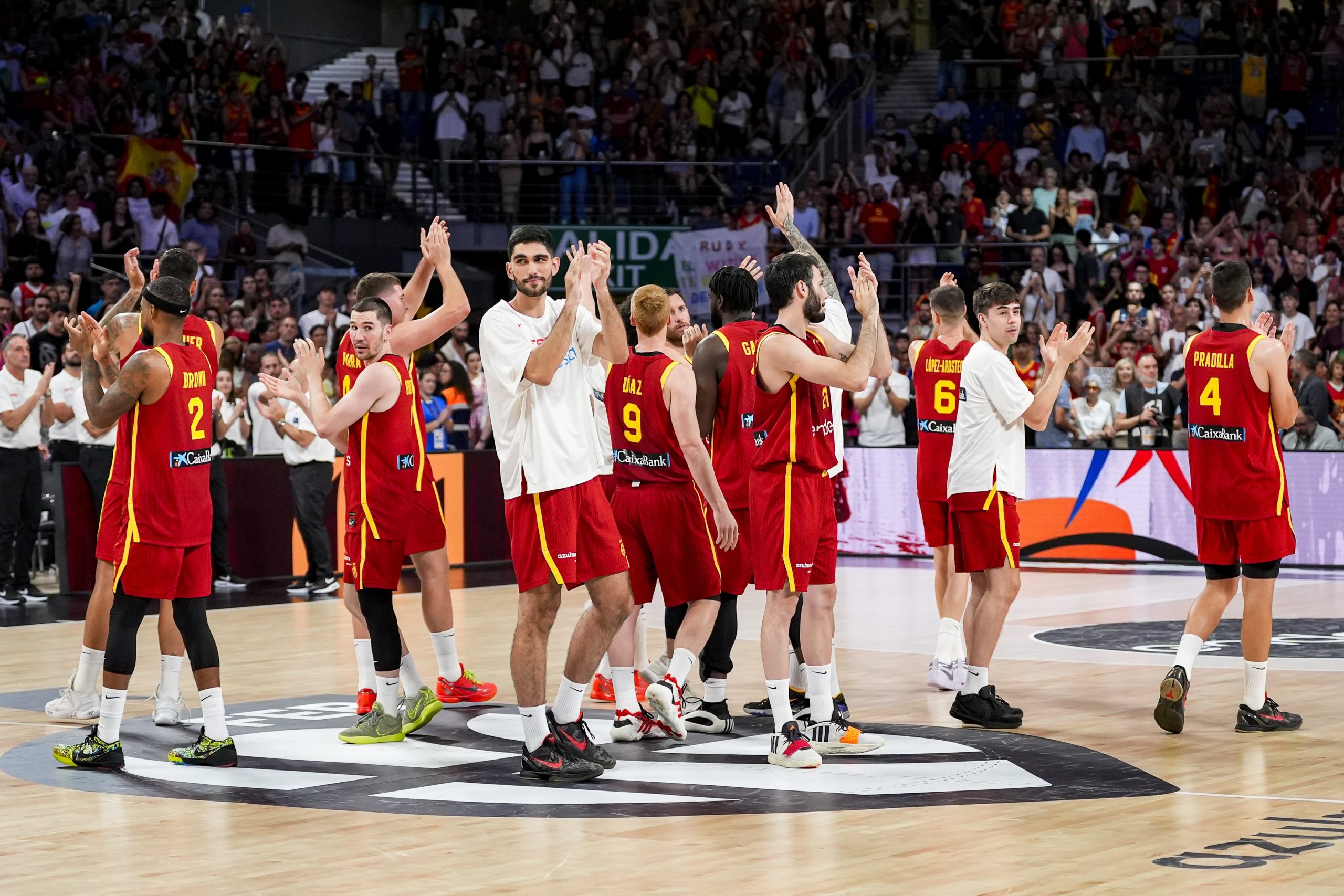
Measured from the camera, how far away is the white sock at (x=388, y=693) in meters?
8.20

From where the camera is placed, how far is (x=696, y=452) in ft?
25.6

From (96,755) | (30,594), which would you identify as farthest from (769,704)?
(30,594)

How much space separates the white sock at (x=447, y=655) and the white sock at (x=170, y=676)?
1.27 metres

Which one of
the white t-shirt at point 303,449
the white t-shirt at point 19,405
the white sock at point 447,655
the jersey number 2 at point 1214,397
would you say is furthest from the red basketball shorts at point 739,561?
the white t-shirt at point 19,405

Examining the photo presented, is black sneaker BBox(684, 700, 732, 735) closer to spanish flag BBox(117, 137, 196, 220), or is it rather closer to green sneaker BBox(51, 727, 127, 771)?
green sneaker BBox(51, 727, 127, 771)

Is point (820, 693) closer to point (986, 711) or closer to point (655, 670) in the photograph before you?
point (986, 711)

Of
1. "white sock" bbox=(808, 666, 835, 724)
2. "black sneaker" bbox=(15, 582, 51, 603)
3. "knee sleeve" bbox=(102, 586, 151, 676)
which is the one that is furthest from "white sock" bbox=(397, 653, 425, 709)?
"black sneaker" bbox=(15, 582, 51, 603)

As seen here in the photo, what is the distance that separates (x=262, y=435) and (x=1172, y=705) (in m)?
10.3

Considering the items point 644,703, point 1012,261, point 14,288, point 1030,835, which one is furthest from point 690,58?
point 1030,835

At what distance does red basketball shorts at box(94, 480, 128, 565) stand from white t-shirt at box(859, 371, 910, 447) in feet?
35.0

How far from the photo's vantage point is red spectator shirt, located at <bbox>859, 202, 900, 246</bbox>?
22625 mm

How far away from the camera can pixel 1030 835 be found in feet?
19.9

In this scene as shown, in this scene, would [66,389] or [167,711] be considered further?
[66,389]

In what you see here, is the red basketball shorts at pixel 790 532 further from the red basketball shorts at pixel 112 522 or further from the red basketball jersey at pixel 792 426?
the red basketball shorts at pixel 112 522
